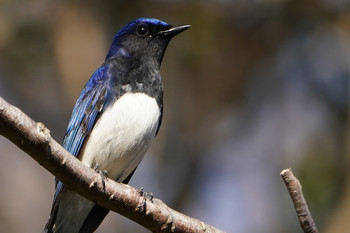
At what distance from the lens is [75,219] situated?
5184 millimetres

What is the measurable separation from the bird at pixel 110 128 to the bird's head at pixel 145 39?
21 cm

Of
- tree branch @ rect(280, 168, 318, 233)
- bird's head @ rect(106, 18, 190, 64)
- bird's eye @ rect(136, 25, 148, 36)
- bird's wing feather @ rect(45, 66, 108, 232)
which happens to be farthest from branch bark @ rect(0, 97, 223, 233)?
bird's eye @ rect(136, 25, 148, 36)

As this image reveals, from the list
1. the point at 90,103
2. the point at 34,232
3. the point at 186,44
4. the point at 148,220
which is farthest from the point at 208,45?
the point at 148,220

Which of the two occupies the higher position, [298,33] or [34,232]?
[298,33]

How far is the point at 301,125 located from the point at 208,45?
5.60 feet

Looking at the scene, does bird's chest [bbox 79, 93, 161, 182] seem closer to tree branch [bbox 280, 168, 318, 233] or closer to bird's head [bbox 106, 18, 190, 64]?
bird's head [bbox 106, 18, 190, 64]

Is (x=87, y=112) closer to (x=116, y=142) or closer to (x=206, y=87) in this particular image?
(x=116, y=142)

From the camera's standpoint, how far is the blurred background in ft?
30.8

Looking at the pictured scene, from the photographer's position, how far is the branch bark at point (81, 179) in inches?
136

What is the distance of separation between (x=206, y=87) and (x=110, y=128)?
5144 mm

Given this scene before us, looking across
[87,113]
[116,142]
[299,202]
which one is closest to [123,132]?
[116,142]

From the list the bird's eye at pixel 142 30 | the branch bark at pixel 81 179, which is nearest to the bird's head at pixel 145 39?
the bird's eye at pixel 142 30

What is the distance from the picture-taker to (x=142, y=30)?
19.3 feet

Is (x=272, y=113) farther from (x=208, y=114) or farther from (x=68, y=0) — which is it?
(x=68, y=0)
